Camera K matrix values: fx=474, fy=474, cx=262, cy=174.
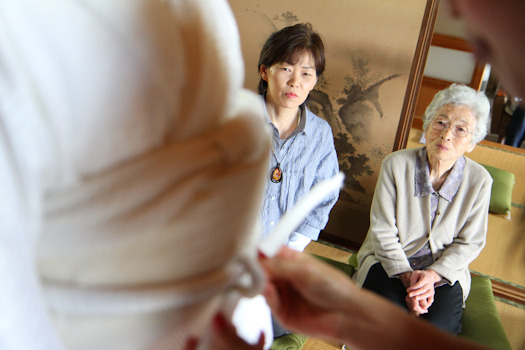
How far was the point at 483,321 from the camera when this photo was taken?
1690 mm

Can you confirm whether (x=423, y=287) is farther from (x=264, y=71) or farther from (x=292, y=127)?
(x=264, y=71)

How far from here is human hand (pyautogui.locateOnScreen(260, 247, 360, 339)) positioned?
0.52 metres

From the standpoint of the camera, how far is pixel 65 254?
346 mm

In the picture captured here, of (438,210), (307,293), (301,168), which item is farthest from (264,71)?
(307,293)

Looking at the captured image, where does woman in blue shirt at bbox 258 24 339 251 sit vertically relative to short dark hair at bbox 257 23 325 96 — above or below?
below

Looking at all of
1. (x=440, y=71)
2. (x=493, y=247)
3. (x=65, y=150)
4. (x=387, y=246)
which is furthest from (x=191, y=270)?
(x=440, y=71)

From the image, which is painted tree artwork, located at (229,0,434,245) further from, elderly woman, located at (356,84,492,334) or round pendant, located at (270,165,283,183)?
round pendant, located at (270,165,283,183)

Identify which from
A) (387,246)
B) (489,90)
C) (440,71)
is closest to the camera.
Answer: (387,246)

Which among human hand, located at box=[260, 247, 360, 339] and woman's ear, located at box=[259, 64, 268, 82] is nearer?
human hand, located at box=[260, 247, 360, 339]

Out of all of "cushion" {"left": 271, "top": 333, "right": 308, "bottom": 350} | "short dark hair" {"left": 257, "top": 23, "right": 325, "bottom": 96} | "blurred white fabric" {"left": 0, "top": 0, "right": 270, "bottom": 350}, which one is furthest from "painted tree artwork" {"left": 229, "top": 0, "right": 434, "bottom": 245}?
"blurred white fabric" {"left": 0, "top": 0, "right": 270, "bottom": 350}

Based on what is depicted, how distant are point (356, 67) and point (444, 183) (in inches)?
28.1

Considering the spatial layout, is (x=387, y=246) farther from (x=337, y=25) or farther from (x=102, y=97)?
(x=102, y=97)

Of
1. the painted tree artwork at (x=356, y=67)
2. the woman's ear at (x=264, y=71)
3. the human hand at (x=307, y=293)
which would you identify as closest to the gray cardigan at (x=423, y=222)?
the painted tree artwork at (x=356, y=67)

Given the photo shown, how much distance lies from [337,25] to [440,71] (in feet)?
3.53
